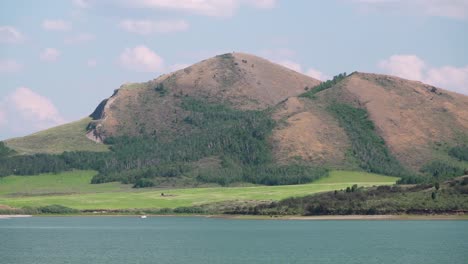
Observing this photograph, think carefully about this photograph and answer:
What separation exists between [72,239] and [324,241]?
40.9m

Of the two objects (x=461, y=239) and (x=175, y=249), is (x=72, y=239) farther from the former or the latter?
(x=461, y=239)

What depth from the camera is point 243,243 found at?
138m

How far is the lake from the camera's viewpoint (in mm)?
111438

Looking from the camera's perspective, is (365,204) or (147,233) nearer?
(147,233)

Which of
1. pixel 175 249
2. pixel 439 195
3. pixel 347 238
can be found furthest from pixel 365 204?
pixel 175 249

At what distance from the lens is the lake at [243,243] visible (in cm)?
11144

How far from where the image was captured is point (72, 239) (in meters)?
148

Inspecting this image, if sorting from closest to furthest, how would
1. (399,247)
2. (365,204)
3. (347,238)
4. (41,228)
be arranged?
1. (399,247)
2. (347,238)
3. (41,228)
4. (365,204)

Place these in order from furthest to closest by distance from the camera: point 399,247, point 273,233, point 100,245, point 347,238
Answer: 1. point 273,233
2. point 347,238
3. point 100,245
4. point 399,247

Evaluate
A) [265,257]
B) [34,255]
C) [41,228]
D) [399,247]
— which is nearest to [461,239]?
[399,247]

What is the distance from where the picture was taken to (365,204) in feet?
656

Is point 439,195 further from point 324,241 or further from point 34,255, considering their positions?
point 34,255

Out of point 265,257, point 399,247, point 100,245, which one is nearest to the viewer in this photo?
point 265,257

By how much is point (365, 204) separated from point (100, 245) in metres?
81.5
